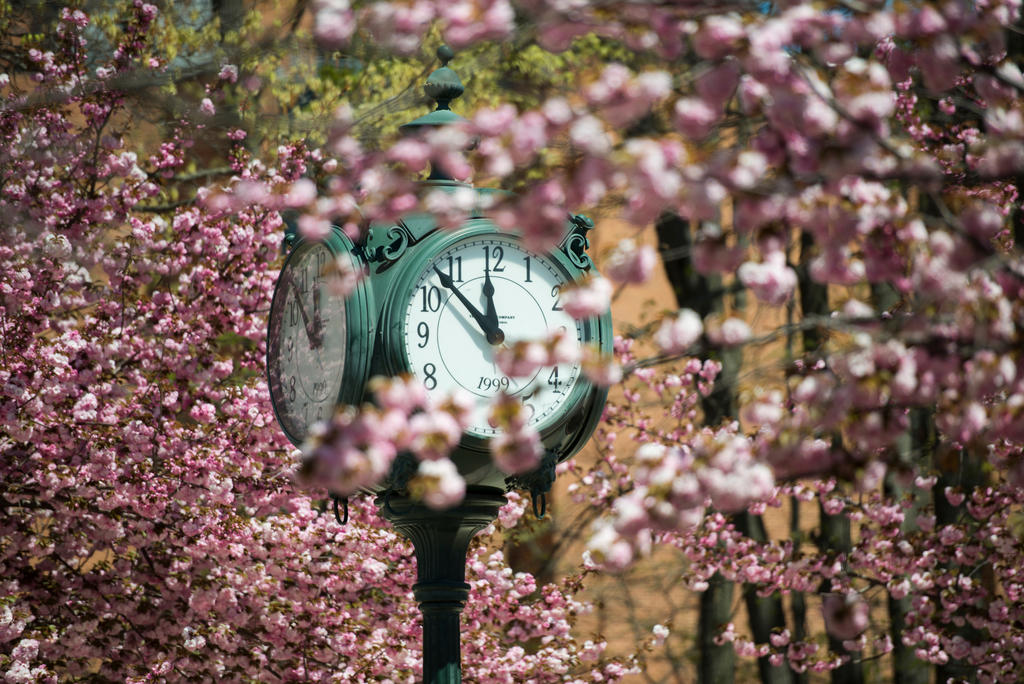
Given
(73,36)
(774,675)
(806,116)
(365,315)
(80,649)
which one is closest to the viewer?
(806,116)

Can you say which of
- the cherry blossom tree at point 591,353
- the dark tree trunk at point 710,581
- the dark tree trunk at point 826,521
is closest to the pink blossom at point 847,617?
the cherry blossom tree at point 591,353

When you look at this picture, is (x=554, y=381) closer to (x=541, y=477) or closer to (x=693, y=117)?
(x=541, y=477)

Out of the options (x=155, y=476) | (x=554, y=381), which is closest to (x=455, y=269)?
(x=554, y=381)

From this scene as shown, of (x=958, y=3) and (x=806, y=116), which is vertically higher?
(x=958, y=3)

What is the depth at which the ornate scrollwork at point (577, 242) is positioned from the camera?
411cm

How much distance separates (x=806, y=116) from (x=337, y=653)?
19.3 ft

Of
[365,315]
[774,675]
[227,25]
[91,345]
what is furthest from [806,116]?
[774,675]

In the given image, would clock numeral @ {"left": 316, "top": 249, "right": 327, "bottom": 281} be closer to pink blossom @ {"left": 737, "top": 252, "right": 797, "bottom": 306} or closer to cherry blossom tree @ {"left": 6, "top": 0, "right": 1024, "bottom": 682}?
cherry blossom tree @ {"left": 6, "top": 0, "right": 1024, "bottom": 682}

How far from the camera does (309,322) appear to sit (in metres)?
4.18

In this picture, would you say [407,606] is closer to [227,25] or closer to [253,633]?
[253,633]

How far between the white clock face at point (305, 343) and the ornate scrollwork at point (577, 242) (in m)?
0.69

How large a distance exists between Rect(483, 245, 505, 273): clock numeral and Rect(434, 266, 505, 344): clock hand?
133 millimetres

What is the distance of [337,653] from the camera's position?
7.72 metres

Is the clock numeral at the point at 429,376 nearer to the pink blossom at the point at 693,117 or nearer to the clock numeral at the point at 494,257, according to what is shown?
the clock numeral at the point at 494,257
